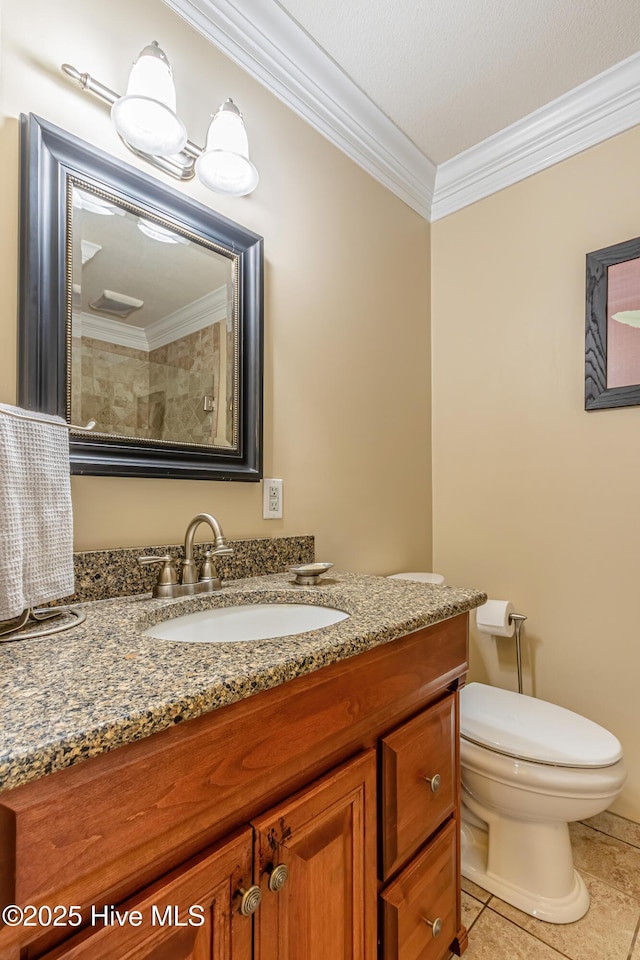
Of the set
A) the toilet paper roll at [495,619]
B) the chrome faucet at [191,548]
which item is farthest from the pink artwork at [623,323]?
the chrome faucet at [191,548]

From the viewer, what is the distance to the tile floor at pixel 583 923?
1.17 m

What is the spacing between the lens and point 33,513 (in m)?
0.82

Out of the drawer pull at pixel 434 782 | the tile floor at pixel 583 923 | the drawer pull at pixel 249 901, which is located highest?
the drawer pull at pixel 249 901

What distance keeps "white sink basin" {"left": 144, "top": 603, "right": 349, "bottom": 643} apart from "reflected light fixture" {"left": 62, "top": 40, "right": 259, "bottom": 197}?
3.48 ft

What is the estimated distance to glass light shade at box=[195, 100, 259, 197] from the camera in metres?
1.21

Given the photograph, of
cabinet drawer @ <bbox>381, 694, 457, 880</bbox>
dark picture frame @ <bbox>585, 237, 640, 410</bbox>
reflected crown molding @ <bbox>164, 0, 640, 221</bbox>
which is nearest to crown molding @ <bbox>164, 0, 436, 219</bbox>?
reflected crown molding @ <bbox>164, 0, 640, 221</bbox>

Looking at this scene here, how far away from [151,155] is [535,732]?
1.80 metres

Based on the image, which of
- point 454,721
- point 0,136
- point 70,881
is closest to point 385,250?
point 0,136

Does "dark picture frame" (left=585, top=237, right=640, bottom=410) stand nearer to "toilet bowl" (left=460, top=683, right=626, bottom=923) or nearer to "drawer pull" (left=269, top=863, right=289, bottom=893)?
"toilet bowl" (left=460, top=683, right=626, bottom=923)

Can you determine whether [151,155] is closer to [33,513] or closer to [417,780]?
[33,513]

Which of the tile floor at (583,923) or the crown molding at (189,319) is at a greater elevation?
the crown molding at (189,319)

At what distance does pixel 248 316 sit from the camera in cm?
138

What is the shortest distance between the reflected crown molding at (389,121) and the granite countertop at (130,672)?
1547mm

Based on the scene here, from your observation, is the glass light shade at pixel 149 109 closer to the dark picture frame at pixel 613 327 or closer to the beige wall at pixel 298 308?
the beige wall at pixel 298 308
